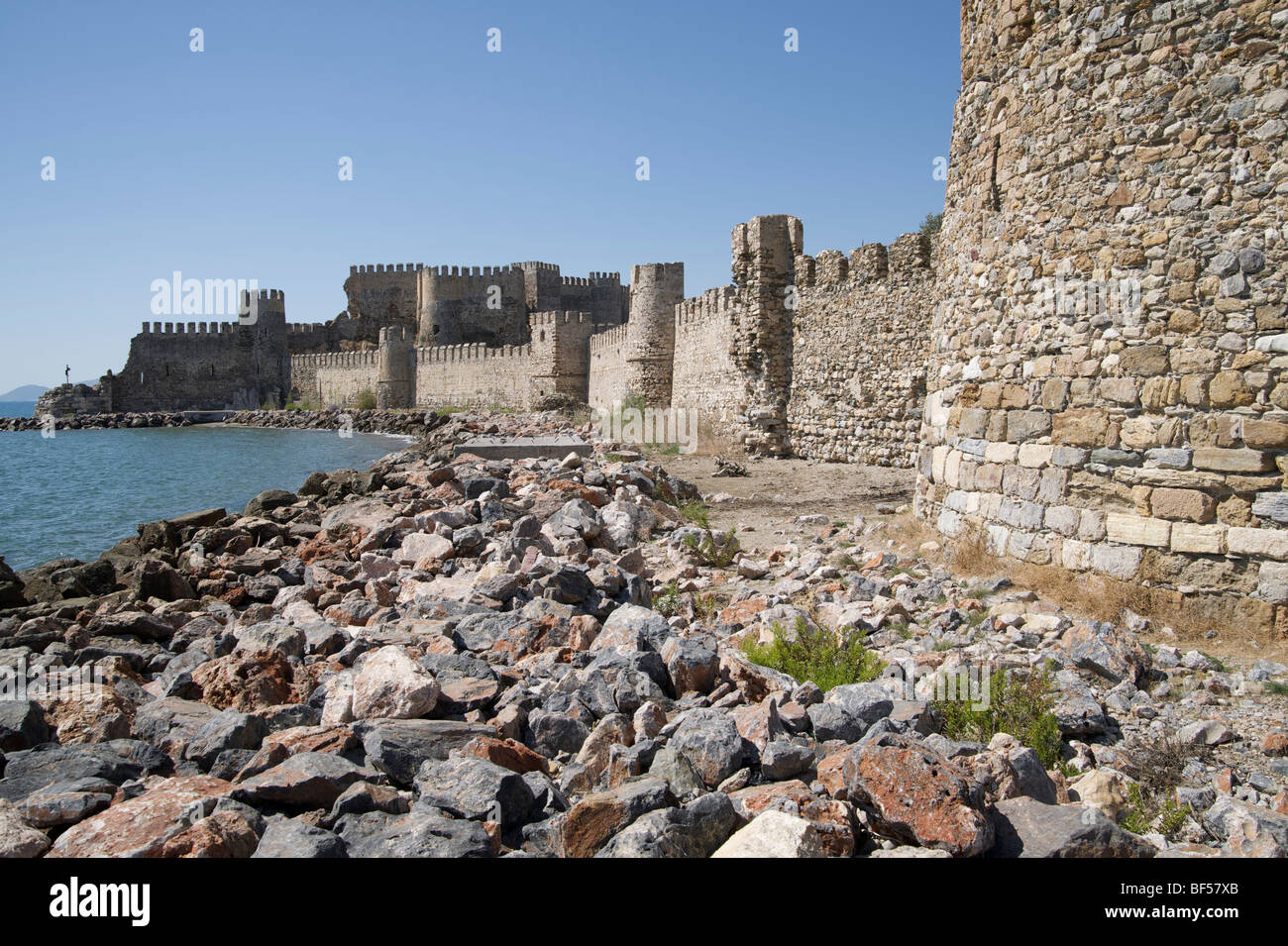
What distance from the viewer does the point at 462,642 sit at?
5.02 metres

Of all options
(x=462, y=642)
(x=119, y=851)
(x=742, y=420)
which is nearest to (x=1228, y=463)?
(x=462, y=642)

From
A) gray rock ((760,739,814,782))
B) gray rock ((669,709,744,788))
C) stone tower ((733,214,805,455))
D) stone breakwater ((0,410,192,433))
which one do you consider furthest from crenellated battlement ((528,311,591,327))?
gray rock ((760,739,814,782))

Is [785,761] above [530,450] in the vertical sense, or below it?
below

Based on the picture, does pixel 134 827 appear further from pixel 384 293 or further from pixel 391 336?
pixel 384 293

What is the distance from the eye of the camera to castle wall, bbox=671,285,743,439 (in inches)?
699

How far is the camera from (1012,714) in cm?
357

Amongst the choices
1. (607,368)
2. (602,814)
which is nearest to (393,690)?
(602,814)

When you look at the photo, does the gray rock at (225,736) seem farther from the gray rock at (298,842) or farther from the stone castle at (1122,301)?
the stone castle at (1122,301)

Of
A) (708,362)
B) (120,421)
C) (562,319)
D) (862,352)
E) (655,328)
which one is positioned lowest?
(120,421)

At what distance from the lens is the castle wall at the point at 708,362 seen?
17.8 metres

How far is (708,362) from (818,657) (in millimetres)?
15273

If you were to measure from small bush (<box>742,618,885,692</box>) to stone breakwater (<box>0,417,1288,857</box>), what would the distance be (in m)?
0.20

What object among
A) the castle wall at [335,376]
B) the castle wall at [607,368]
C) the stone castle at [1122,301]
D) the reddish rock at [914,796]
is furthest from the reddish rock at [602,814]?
the castle wall at [335,376]

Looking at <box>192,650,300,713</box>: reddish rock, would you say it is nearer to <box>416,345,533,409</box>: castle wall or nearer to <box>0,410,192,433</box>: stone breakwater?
<box>416,345,533,409</box>: castle wall
